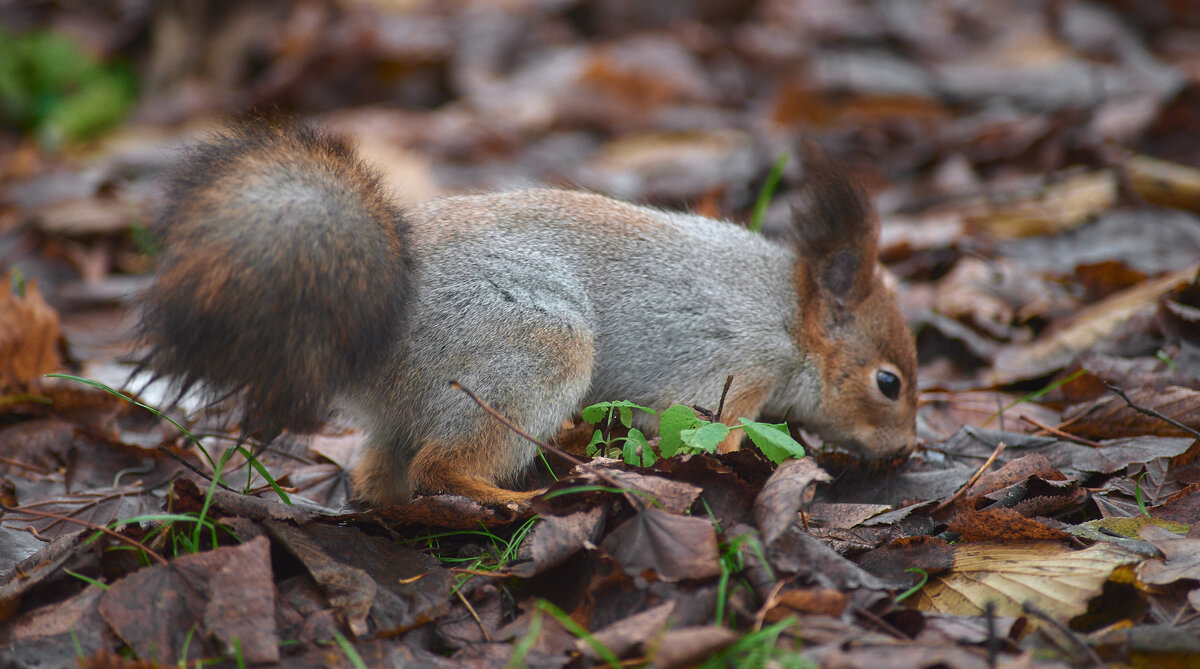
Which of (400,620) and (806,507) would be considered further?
(806,507)

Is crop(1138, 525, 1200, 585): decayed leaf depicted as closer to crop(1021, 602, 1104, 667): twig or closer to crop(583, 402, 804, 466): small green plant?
crop(1021, 602, 1104, 667): twig

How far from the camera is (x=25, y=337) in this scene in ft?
12.3

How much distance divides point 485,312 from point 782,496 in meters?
1.11

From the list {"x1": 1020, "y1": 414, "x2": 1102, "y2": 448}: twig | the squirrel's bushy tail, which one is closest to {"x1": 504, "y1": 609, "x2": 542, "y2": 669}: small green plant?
the squirrel's bushy tail

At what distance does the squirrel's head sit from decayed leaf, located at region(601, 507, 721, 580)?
1.48m

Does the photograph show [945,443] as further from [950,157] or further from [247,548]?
[950,157]

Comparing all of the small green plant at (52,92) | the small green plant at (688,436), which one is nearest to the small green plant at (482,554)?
the small green plant at (688,436)

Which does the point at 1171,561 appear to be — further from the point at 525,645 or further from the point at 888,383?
the point at 525,645

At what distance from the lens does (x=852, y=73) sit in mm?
8578

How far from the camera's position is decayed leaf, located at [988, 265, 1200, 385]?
12.6 ft

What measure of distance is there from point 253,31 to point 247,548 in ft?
28.1

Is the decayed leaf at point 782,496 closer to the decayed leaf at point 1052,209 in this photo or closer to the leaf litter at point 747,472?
the leaf litter at point 747,472

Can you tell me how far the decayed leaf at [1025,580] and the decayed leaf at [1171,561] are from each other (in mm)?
48

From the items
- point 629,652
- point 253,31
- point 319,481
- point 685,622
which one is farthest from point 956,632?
point 253,31
